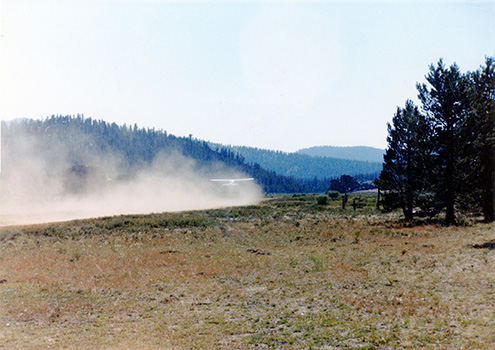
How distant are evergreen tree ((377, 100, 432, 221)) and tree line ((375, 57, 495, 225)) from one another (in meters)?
0.24

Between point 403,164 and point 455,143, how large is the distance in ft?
27.2

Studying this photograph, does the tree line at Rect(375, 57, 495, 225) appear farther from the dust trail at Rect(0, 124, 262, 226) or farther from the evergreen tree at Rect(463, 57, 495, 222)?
the dust trail at Rect(0, 124, 262, 226)

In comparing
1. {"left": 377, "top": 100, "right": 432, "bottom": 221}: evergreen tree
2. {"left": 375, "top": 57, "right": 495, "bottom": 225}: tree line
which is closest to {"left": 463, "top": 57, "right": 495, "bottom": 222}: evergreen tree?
{"left": 375, "top": 57, "right": 495, "bottom": 225}: tree line

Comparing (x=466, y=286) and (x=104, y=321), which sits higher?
(x=466, y=286)

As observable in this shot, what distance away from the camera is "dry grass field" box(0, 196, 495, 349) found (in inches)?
409

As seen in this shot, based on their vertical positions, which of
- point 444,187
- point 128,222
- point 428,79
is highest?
point 428,79

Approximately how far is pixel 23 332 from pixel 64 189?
322 feet

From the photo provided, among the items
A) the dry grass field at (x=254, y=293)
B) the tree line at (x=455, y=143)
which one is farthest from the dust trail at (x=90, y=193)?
the tree line at (x=455, y=143)

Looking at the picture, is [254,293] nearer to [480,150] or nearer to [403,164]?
[480,150]

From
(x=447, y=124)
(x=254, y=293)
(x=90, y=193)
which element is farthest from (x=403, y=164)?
(x=90, y=193)

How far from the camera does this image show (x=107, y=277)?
61.3 feet

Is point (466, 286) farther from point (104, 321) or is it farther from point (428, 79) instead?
point (428, 79)

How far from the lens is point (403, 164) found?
133 ft

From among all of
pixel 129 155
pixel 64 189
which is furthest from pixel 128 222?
pixel 129 155
